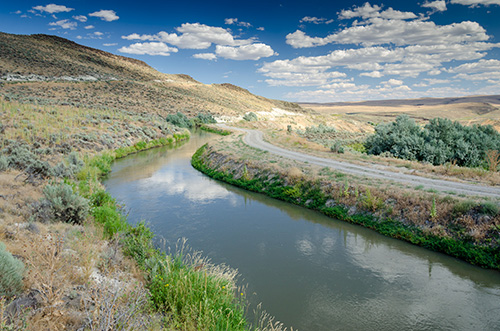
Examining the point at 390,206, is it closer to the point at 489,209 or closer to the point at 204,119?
the point at 489,209

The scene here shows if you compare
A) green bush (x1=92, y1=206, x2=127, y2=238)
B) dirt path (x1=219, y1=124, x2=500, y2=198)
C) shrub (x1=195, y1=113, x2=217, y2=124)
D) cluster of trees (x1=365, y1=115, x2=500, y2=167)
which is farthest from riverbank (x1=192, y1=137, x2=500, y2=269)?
shrub (x1=195, y1=113, x2=217, y2=124)

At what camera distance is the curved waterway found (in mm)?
7837

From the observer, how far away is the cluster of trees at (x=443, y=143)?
26.4 m

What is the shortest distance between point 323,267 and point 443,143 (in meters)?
23.1

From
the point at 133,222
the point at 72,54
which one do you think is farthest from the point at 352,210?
the point at 72,54

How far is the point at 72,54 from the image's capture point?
99438 millimetres

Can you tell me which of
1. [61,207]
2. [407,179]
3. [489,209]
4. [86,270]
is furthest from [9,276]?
[407,179]

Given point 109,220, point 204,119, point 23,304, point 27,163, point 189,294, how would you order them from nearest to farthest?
point 23,304
point 189,294
point 109,220
point 27,163
point 204,119

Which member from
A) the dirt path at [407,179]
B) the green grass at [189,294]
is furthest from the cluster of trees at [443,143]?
the green grass at [189,294]

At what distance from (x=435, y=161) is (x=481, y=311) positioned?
21580 mm

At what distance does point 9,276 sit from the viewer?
209 inches

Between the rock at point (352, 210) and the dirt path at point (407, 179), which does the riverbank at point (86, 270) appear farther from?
the dirt path at point (407, 179)

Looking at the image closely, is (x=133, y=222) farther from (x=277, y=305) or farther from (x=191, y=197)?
(x=277, y=305)

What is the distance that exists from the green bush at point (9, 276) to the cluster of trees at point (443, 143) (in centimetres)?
2834
